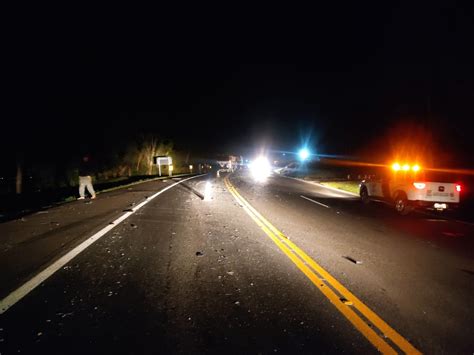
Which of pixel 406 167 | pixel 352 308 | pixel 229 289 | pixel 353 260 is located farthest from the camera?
pixel 406 167

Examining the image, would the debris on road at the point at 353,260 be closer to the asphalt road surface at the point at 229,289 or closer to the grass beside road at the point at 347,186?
the asphalt road surface at the point at 229,289

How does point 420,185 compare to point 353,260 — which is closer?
point 353,260

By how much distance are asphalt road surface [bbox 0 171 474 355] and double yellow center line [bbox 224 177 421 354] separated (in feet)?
0.05

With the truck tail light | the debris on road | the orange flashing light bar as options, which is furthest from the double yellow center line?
the orange flashing light bar

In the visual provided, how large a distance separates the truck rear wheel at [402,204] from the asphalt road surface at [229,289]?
9.75 ft

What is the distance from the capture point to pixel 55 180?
28.3 metres

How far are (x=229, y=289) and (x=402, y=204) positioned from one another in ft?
31.3

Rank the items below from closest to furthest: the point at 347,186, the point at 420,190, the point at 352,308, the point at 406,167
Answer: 1. the point at 352,308
2. the point at 420,190
3. the point at 406,167
4. the point at 347,186

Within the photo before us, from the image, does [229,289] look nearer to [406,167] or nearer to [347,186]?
[406,167]

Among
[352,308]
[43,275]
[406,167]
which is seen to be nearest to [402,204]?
[406,167]

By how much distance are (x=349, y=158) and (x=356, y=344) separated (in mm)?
58209

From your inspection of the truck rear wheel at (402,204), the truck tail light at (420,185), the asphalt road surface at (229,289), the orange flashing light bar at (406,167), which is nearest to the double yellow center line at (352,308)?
the asphalt road surface at (229,289)

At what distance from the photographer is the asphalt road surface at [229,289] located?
3.16 meters

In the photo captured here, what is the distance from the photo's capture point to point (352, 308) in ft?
12.6
